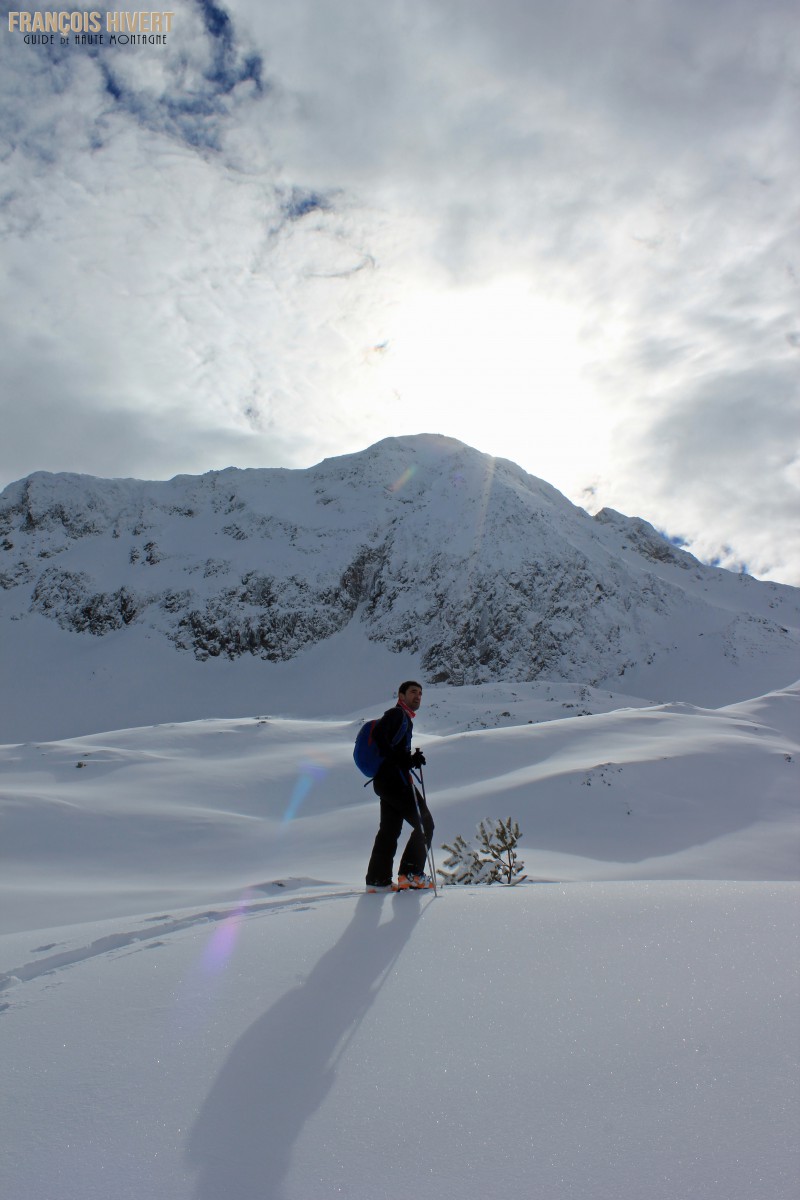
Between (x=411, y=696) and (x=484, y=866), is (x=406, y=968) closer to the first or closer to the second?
(x=411, y=696)

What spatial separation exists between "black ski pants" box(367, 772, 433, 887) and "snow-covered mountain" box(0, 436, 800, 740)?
33527mm

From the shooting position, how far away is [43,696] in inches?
1542

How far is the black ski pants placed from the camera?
502 cm

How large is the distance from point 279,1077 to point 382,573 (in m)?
45.0

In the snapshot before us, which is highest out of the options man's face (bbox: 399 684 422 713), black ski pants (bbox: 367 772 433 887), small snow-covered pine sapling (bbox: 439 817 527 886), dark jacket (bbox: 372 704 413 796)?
man's face (bbox: 399 684 422 713)

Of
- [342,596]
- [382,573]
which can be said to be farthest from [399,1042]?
[382,573]

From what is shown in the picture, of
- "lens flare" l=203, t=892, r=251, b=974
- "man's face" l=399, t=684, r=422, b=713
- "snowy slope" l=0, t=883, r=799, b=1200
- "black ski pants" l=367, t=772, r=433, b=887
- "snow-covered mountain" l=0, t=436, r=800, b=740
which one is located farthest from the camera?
"snow-covered mountain" l=0, t=436, r=800, b=740

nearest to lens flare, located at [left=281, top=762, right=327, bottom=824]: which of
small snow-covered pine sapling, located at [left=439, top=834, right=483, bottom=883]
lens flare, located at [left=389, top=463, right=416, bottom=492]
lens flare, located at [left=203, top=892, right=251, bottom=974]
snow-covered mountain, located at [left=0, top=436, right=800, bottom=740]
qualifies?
small snow-covered pine sapling, located at [left=439, top=834, right=483, bottom=883]

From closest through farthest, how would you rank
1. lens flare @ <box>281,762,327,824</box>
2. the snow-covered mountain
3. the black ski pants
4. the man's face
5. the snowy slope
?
the snowy slope, the black ski pants, the man's face, lens flare @ <box>281,762,327,824</box>, the snow-covered mountain

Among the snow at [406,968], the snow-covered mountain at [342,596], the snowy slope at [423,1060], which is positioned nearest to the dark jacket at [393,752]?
the snow at [406,968]

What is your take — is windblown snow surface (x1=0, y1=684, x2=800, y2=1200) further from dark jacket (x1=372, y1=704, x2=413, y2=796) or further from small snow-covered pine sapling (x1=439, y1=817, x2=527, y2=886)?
small snow-covered pine sapling (x1=439, y1=817, x2=527, y2=886)

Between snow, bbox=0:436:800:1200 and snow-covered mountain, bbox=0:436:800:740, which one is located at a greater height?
snow-covered mountain, bbox=0:436:800:740

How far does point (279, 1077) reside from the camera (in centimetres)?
210

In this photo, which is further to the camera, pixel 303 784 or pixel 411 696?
pixel 303 784
